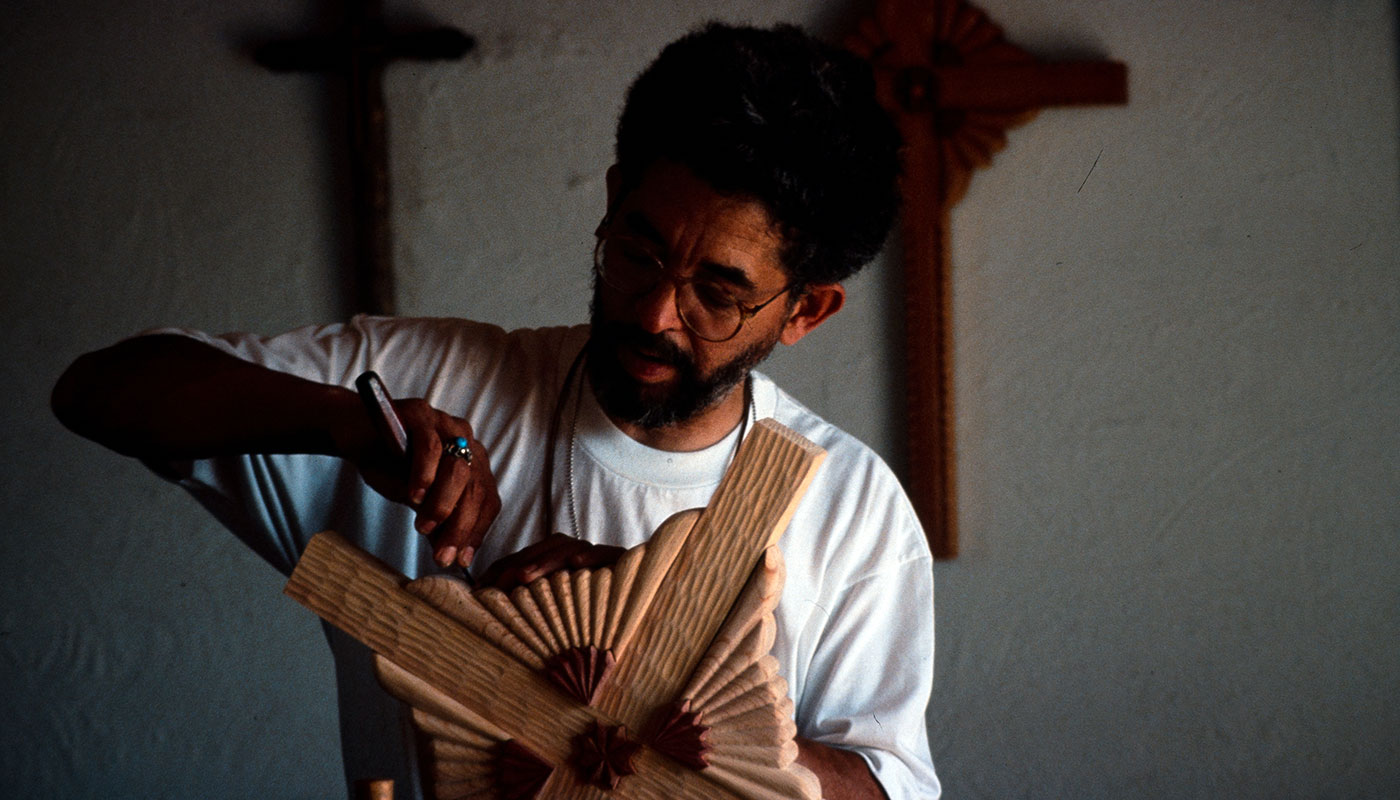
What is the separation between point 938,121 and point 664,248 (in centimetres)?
157

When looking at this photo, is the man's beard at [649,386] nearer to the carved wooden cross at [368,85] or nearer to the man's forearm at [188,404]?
the man's forearm at [188,404]

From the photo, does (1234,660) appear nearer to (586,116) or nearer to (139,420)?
(586,116)

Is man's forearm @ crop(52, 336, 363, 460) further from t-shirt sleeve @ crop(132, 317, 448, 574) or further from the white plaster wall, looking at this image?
the white plaster wall

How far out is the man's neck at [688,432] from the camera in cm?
154

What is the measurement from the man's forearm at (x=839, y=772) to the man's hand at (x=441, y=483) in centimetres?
38

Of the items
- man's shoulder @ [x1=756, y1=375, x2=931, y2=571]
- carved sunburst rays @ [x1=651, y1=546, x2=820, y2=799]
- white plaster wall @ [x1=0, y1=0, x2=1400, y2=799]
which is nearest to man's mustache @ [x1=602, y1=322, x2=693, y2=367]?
man's shoulder @ [x1=756, y1=375, x2=931, y2=571]

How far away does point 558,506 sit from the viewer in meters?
1.50

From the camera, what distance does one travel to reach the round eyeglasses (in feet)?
4.65

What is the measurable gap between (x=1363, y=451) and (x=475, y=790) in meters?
2.60

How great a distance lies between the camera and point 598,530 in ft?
4.92

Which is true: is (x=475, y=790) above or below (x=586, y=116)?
below

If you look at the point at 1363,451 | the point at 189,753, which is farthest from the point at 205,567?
the point at 1363,451

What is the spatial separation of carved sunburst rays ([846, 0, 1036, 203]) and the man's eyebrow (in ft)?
4.81

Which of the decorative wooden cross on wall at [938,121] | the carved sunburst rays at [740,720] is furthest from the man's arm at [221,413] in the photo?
the decorative wooden cross on wall at [938,121]
